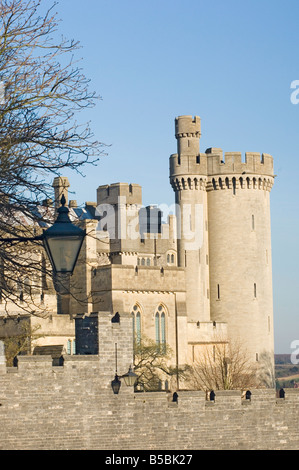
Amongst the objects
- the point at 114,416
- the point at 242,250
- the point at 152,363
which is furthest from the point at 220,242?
the point at 114,416

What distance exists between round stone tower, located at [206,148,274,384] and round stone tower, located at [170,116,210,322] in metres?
0.64

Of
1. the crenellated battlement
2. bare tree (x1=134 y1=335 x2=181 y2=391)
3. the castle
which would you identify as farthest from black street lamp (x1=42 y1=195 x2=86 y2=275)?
the crenellated battlement

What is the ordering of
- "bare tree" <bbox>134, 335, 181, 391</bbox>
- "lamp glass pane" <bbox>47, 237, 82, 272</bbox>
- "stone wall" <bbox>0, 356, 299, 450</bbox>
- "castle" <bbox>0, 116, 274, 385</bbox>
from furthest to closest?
"castle" <bbox>0, 116, 274, 385</bbox>
"bare tree" <bbox>134, 335, 181, 391</bbox>
"stone wall" <bbox>0, 356, 299, 450</bbox>
"lamp glass pane" <bbox>47, 237, 82, 272</bbox>

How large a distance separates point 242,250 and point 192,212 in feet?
12.3

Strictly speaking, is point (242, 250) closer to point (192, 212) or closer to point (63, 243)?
point (192, 212)

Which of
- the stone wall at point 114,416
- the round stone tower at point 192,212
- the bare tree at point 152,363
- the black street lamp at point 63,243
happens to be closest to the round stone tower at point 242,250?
the round stone tower at point 192,212

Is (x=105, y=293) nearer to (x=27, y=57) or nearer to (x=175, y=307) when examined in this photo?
(x=175, y=307)

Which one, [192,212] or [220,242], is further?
[192,212]

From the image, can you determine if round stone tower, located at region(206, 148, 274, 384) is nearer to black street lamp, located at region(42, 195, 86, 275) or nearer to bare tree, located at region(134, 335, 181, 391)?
bare tree, located at region(134, 335, 181, 391)

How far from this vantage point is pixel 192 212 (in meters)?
66.6

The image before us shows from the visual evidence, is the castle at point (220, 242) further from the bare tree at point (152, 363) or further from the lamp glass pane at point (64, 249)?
the lamp glass pane at point (64, 249)

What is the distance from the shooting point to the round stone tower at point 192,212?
64.0 meters

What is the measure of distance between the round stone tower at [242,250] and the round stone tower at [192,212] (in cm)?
64

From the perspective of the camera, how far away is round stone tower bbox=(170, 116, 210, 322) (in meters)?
64.0
